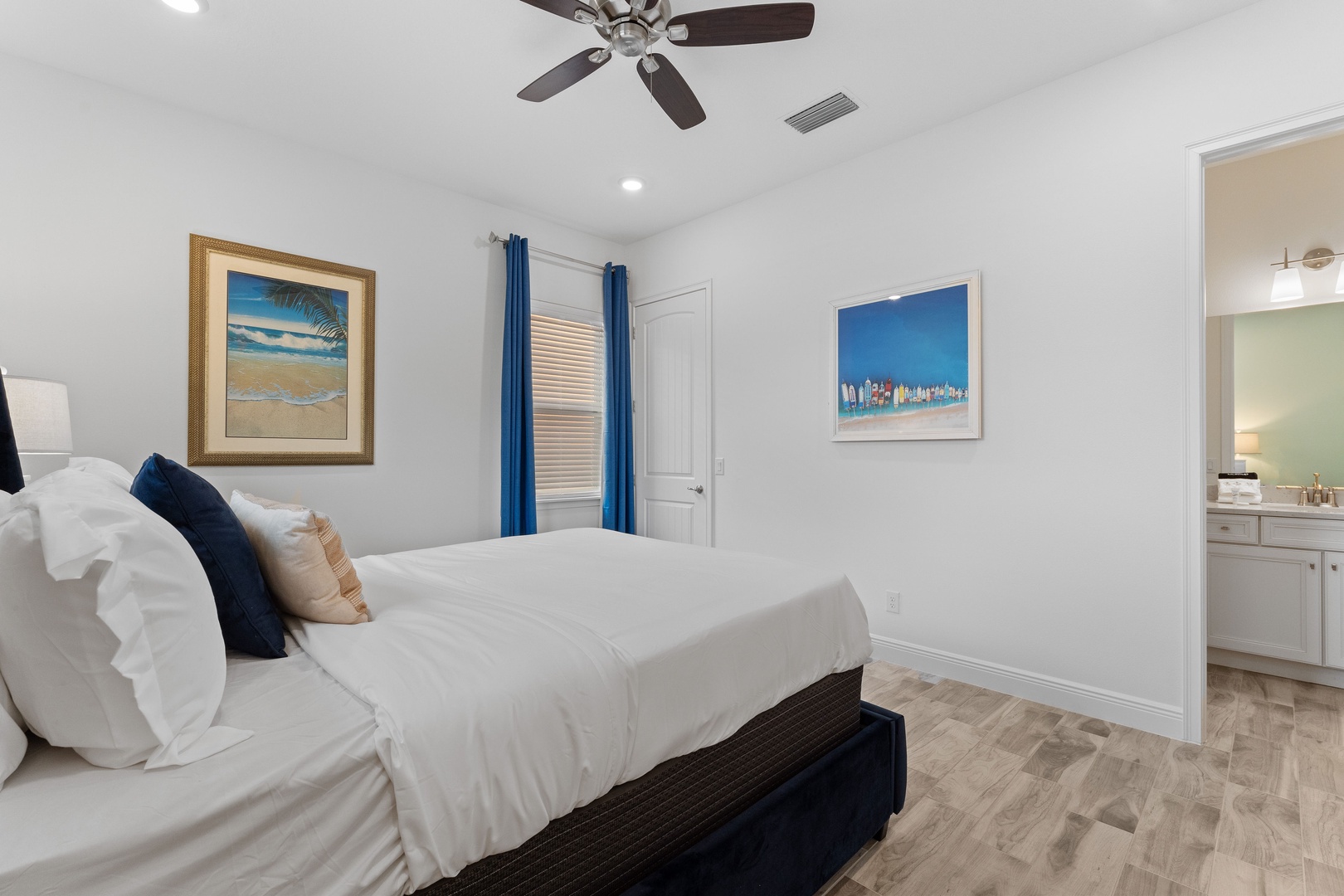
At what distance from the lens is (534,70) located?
2.64m

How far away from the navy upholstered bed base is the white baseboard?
99 cm

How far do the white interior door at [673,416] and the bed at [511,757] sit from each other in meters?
2.26

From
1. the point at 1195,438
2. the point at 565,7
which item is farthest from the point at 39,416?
the point at 1195,438

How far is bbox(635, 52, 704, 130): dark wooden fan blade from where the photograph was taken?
2.16 meters

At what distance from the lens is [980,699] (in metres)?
2.79

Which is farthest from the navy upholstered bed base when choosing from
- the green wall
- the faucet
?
the green wall

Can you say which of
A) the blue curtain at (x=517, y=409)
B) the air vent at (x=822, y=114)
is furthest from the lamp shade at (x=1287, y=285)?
the blue curtain at (x=517, y=409)

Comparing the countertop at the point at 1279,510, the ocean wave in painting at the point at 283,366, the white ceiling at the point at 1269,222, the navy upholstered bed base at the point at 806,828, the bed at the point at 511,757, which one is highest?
the white ceiling at the point at 1269,222

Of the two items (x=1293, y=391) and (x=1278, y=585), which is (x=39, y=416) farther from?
(x=1293, y=391)

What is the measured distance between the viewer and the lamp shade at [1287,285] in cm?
321

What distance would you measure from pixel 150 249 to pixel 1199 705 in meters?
4.75

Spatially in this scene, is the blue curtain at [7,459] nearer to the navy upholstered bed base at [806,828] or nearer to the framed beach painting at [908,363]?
the navy upholstered bed base at [806,828]

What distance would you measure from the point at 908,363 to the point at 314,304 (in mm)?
Answer: 3095

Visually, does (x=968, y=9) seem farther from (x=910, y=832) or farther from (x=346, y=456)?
(x=346, y=456)
